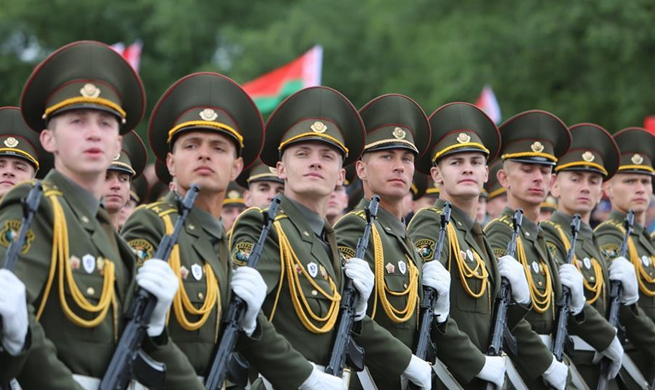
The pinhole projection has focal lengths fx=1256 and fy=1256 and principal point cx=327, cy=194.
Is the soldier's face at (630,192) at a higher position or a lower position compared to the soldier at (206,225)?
higher

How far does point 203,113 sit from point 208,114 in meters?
0.03

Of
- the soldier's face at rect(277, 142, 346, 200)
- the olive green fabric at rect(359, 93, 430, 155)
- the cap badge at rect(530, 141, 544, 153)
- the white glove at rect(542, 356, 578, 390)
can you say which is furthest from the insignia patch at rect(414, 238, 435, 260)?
the cap badge at rect(530, 141, 544, 153)

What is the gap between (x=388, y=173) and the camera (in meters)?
7.83

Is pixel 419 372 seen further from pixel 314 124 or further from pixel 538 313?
pixel 538 313

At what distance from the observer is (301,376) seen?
21.2ft

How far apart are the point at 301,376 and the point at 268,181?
4.16 metres

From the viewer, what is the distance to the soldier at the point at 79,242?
5188mm

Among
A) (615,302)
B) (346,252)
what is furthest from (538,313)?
(346,252)

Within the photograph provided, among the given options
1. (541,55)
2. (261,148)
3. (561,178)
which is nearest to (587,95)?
(541,55)

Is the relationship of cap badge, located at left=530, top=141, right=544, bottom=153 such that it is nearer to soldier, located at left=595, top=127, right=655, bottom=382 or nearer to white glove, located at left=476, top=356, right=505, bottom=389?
soldier, located at left=595, top=127, right=655, bottom=382

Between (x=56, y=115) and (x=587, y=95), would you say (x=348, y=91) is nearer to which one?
(x=587, y=95)

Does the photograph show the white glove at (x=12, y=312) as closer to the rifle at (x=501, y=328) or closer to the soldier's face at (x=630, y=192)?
the rifle at (x=501, y=328)

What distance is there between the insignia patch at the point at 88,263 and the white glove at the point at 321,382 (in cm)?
156

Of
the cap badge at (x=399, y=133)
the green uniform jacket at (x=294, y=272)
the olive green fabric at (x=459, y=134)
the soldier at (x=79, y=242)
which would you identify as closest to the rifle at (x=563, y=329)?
the olive green fabric at (x=459, y=134)
